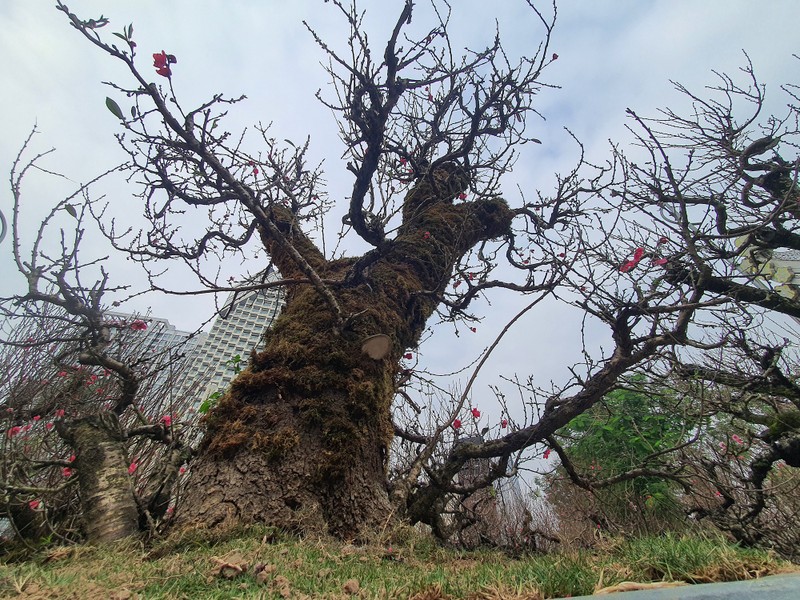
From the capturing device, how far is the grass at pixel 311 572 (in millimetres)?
1052

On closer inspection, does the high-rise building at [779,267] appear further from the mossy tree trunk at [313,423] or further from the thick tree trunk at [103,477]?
the thick tree trunk at [103,477]

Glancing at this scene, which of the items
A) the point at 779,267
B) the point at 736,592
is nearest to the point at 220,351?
the point at 736,592

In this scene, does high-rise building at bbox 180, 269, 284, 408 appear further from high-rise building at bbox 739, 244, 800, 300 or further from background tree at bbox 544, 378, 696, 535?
high-rise building at bbox 739, 244, 800, 300

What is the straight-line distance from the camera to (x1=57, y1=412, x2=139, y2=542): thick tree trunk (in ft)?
5.94

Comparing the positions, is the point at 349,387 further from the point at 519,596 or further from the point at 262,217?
the point at 519,596

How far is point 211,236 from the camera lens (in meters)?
3.84

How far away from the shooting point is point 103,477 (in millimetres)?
1952

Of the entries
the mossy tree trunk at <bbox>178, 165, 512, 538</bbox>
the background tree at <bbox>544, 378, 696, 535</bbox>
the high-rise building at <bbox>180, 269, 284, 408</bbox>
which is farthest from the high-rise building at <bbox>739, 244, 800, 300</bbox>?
the high-rise building at <bbox>180, 269, 284, 408</bbox>

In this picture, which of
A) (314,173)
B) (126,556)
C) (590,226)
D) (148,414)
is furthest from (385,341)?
(148,414)

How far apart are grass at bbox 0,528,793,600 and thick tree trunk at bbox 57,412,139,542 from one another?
0.18 m

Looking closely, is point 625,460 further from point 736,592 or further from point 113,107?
point 113,107

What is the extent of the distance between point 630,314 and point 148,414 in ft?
→ 18.2

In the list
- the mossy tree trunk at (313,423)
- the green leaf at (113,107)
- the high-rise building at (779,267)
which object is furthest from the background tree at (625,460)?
the green leaf at (113,107)

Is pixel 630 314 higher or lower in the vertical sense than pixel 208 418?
higher
